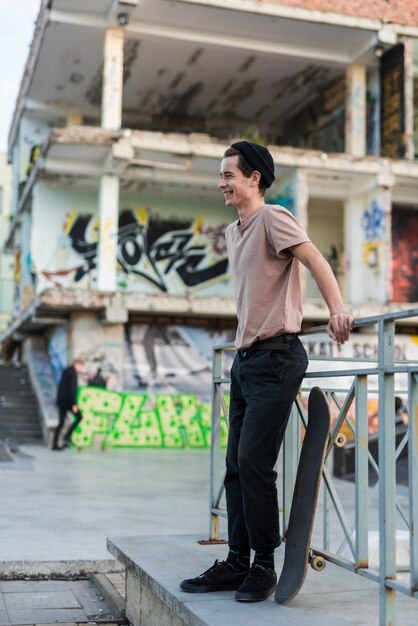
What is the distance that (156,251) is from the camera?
22.6 metres

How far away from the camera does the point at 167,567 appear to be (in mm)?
3881

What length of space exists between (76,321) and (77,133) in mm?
4422

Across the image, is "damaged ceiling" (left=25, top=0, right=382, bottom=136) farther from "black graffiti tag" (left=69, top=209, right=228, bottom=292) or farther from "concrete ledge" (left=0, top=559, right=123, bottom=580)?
"concrete ledge" (left=0, top=559, right=123, bottom=580)

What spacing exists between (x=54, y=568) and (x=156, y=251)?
1757 cm

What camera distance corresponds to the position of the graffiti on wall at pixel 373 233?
64.0ft

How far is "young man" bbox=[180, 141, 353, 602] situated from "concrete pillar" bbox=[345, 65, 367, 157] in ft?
57.1

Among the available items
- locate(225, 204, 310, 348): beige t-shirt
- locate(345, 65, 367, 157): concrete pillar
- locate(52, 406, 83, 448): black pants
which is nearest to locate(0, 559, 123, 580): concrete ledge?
locate(225, 204, 310, 348): beige t-shirt

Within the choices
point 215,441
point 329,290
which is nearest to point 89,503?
point 215,441

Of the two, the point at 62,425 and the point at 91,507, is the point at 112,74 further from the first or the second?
the point at 91,507

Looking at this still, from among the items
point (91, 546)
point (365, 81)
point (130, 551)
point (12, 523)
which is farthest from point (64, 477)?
point (365, 81)

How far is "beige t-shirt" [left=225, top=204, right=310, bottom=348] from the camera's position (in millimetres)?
3291

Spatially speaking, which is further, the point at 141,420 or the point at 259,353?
the point at 141,420

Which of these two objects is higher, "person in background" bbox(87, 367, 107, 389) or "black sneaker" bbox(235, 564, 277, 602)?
"person in background" bbox(87, 367, 107, 389)

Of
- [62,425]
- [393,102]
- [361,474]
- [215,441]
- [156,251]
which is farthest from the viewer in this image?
[156,251]
